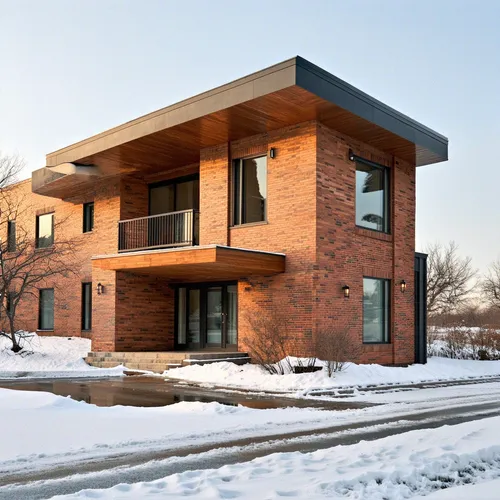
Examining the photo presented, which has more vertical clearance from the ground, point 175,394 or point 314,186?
point 314,186

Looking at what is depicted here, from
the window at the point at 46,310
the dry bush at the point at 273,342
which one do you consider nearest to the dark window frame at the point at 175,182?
the dry bush at the point at 273,342

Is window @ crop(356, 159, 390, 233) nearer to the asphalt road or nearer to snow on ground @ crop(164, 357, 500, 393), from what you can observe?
snow on ground @ crop(164, 357, 500, 393)

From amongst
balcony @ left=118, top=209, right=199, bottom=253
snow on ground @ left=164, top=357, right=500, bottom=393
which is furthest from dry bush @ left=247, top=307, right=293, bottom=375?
balcony @ left=118, top=209, right=199, bottom=253

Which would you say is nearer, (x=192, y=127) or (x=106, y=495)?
(x=106, y=495)

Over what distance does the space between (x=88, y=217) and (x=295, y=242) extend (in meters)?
11.4

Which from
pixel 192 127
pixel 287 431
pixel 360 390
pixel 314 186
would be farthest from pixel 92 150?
pixel 287 431

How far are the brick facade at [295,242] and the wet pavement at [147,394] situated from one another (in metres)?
4.30

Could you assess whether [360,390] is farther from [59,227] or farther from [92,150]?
[59,227]

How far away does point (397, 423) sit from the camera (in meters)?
9.77

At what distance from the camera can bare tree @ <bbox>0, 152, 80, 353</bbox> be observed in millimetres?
21625

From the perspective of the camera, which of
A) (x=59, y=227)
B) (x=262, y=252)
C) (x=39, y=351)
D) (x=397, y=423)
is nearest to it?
(x=397, y=423)

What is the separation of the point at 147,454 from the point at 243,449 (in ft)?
3.78

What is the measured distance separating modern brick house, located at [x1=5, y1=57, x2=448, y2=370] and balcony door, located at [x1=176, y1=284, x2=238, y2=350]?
54 mm

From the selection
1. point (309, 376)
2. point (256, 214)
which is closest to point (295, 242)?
point (256, 214)
